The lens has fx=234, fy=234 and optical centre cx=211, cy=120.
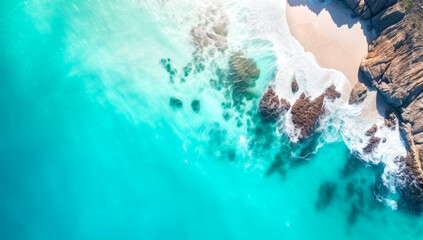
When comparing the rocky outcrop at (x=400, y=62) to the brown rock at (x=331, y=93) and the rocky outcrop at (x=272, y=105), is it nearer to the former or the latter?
the brown rock at (x=331, y=93)

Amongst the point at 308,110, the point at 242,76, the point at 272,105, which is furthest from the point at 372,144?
the point at 242,76

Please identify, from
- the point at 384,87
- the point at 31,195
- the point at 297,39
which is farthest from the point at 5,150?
the point at 384,87

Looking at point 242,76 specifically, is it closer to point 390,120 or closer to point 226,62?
point 226,62

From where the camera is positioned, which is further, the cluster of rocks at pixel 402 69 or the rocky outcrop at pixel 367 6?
the rocky outcrop at pixel 367 6

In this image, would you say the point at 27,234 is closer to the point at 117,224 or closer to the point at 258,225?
the point at 117,224

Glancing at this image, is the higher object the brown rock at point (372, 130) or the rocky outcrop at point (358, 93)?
the rocky outcrop at point (358, 93)

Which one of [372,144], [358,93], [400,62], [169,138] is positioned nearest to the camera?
[400,62]

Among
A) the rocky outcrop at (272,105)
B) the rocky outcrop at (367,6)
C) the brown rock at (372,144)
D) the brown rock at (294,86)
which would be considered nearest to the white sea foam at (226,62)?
the brown rock at (294,86)

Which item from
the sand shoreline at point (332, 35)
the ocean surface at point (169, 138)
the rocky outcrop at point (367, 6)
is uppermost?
the rocky outcrop at point (367, 6)
